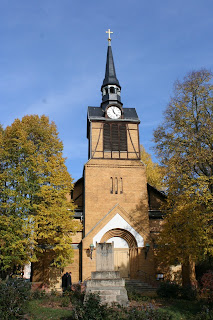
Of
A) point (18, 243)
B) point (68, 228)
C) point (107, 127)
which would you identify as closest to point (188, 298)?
point (68, 228)

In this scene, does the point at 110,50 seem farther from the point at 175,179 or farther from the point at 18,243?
the point at 18,243

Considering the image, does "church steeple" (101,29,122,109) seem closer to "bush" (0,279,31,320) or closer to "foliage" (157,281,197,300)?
"foliage" (157,281,197,300)

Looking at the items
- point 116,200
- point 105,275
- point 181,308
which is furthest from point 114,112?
point 181,308

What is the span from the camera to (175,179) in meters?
18.6

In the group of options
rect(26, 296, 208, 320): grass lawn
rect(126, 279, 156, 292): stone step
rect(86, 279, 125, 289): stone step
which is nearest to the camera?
rect(26, 296, 208, 320): grass lawn

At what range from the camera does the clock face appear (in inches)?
1103

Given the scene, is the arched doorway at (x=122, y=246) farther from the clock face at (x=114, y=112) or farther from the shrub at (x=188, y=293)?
the clock face at (x=114, y=112)

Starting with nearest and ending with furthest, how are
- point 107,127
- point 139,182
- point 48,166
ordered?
point 48,166 → point 139,182 → point 107,127

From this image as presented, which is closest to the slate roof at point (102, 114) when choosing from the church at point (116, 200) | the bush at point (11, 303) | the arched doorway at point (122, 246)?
the church at point (116, 200)

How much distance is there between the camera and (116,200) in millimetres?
24875

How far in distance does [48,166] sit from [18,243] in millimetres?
5614

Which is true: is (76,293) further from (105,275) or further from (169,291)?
(169,291)

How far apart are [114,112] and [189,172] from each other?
11612 millimetres

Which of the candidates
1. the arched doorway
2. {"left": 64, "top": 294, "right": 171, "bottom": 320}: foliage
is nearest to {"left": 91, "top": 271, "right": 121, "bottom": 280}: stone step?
{"left": 64, "top": 294, "right": 171, "bottom": 320}: foliage
